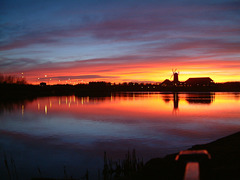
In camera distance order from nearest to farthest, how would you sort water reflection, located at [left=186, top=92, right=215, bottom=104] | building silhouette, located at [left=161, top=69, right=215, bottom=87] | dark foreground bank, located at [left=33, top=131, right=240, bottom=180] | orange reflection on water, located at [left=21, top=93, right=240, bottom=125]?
1. dark foreground bank, located at [left=33, top=131, right=240, bottom=180]
2. orange reflection on water, located at [left=21, top=93, right=240, bottom=125]
3. water reflection, located at [left=186, top=92, right=215, bottom=104]
4. building silhouette, located at [left=161, top=69, right=215, bottom=87]

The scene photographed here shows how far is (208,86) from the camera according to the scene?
167125mm

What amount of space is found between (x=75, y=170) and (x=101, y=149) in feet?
11.9

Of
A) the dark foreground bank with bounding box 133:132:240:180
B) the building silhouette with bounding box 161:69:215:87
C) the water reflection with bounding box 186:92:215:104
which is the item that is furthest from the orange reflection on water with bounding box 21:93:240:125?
the building silhouette with bounding box 161:69:215:87

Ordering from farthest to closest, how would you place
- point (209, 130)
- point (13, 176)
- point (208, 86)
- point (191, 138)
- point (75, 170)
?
point (208, 86) < point (209, 130) < point (191, 138) < point (75, 170) < point (13, 176)

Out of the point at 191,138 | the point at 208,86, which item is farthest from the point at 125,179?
the point at 208,86

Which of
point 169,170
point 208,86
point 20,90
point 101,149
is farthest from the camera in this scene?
point 208,86

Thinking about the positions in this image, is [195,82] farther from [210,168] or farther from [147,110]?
[210,168]

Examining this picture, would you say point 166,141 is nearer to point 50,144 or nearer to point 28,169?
point 50,144

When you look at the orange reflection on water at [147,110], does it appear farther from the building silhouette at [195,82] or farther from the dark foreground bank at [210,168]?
the building silhouette at [195,82]

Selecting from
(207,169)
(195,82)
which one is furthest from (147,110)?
(195,82)

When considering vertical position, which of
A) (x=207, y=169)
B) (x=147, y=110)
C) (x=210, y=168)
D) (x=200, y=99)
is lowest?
(x=147, y=110)

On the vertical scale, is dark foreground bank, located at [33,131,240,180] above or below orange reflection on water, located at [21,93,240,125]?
above

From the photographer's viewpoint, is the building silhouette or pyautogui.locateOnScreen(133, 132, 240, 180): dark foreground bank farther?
the building silhouette

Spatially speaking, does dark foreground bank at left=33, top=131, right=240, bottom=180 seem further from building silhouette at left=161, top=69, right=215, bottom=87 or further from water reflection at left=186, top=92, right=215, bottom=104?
building silhouette at left=161, top=69, right=215, bottom=87
